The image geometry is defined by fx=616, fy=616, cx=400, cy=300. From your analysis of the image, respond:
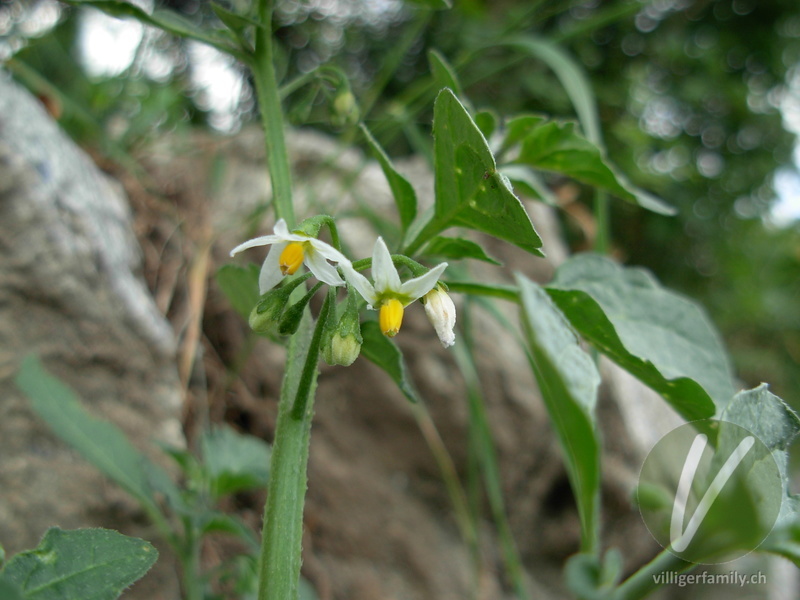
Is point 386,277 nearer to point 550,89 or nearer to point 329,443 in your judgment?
point 329,443

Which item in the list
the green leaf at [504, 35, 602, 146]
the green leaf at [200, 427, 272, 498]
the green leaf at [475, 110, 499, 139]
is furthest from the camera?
the green leaf at [504, 35, 602, 146]

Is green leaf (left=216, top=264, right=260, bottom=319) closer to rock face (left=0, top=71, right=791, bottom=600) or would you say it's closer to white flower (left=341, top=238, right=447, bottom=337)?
white flower (left=341, top=238, right=447, bottom=337)

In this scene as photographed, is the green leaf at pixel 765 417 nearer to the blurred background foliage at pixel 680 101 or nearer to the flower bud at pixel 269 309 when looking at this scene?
the flower bud at pixel 269 309

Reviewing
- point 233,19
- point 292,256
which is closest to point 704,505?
point 292,256

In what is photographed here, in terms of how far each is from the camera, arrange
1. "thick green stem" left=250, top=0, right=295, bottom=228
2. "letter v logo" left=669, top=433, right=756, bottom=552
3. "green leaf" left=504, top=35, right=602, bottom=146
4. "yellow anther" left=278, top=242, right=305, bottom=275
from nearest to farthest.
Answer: "letter v logo" left=669, top=433, right=756, bottom=552, "yellow anther" left=278, top=242, right=305, bottom=275, "thick green stem" left=250, top=0, right=295, bottom=228, "green leaf" left=504, top=35, right=602, bottom=146

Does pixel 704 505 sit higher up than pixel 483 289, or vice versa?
pixel 483 289

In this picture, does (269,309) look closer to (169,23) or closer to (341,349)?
(341,349)

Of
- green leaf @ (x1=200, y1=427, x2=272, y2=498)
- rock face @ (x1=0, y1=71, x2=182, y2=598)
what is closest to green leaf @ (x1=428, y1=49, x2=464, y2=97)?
green leaf @ (x1=200, y1=427, x2=272, y2=498)
